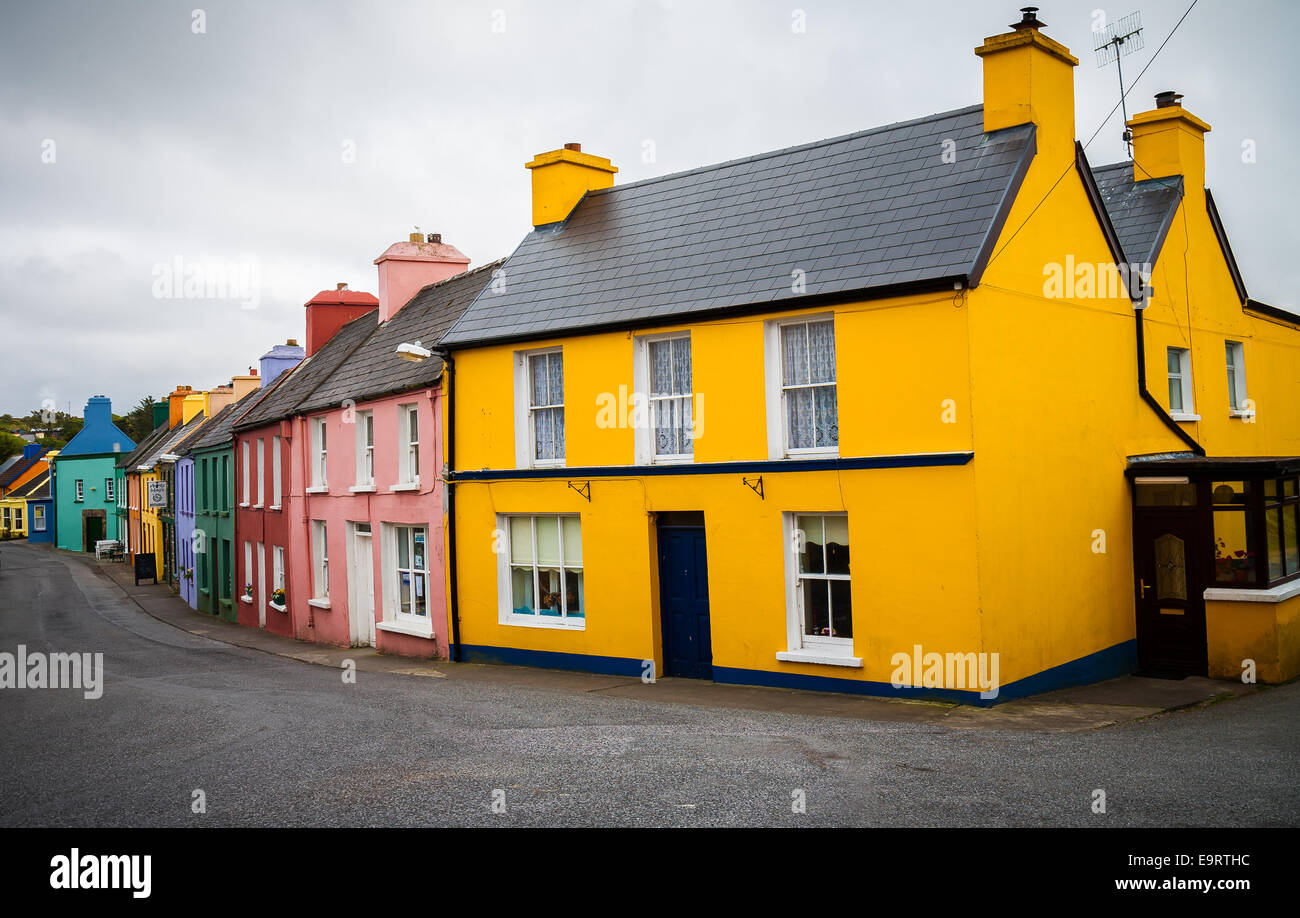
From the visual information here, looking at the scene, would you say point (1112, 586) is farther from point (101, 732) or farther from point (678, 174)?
point (101, 732)

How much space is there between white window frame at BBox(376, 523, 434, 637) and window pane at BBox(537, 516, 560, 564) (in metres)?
2.91

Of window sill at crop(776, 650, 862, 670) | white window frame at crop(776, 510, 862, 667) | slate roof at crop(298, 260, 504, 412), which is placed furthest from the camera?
slate roof at crop(298, 260, 504, 412)

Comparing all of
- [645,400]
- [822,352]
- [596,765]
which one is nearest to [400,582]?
[645,400]

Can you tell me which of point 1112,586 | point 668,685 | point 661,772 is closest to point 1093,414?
point 1112,586

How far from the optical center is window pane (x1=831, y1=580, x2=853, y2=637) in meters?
13.2

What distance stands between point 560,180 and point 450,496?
6.19 metres

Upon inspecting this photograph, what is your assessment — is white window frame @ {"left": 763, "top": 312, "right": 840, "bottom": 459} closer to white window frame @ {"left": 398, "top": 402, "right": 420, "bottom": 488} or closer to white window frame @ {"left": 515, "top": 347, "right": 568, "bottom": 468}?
white window frame @ {"left": 515, "top": 347, "right": 568, "bottom": 468}

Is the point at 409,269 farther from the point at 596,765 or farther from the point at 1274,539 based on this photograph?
the point at 1274,539

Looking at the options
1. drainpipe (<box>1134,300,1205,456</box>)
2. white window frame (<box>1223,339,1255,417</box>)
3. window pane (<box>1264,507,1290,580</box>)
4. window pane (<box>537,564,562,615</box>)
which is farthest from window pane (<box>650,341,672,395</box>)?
white window frame (<box>1223,339,1255,417</box>)

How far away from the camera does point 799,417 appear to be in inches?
538

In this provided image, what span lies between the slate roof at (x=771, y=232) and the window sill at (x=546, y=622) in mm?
4542

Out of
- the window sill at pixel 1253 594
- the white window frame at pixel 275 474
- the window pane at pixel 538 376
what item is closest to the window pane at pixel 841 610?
the window sill at pixel 1253 594

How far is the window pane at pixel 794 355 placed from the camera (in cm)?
1362

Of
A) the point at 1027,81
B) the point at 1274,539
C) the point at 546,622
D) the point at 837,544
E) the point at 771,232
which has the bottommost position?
the point at 546,622
